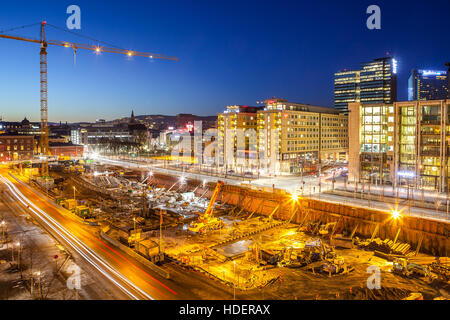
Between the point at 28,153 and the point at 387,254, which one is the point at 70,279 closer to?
the point at 387,254

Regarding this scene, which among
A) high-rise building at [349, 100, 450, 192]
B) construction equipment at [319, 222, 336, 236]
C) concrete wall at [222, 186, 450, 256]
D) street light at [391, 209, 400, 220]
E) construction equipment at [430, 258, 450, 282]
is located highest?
high-rise building at [349, 100, 450, 192]

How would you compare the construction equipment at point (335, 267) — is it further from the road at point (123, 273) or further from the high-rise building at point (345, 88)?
the high-rise building at point (345, 88)

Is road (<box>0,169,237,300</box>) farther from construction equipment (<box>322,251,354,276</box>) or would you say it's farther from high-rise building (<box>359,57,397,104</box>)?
high-rise building (<box>359,57,397,104</box>)

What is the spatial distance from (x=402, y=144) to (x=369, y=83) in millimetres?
111260

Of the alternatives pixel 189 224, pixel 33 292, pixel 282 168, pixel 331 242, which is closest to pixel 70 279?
pixel 33 292

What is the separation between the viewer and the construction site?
2044cm

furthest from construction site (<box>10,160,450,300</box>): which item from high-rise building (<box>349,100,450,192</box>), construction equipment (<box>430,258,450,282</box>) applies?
high-rise building (<box>349,100,450,192</box>)

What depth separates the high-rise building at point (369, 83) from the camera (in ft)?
463

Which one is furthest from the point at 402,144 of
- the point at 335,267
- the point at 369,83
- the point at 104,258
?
the point at 369,83

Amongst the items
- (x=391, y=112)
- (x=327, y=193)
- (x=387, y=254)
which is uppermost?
(x=391, y=112)

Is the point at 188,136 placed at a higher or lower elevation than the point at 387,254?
higher

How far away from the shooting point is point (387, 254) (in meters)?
25.3

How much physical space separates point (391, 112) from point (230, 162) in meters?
42.4

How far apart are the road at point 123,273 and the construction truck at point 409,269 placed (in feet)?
40.6
